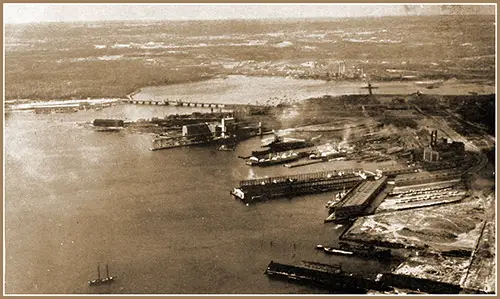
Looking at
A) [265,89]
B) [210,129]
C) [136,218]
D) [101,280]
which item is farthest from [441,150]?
[101,280]

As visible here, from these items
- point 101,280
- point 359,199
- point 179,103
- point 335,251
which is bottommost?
point 101,280

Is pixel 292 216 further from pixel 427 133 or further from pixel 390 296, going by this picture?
pixel 427 133

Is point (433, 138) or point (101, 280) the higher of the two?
point (433, 138)

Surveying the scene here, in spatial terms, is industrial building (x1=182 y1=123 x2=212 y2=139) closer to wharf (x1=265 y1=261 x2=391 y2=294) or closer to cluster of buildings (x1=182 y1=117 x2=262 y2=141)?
cluster of buildings (x1=182 y1=117 x2=262 y2=141)

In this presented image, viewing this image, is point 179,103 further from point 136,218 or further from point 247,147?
point 136,218

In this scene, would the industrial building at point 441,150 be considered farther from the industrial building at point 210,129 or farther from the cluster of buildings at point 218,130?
the industrial building at point 210,129

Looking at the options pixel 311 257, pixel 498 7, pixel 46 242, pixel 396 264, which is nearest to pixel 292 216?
pixel 311 257

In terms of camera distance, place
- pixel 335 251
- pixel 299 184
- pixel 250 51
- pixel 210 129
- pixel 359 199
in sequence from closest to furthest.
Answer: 1. pixel 335 251
2. pixel 359 199
3. pixel 299 184
4. pixel 250 51
5. pixel 210 129
